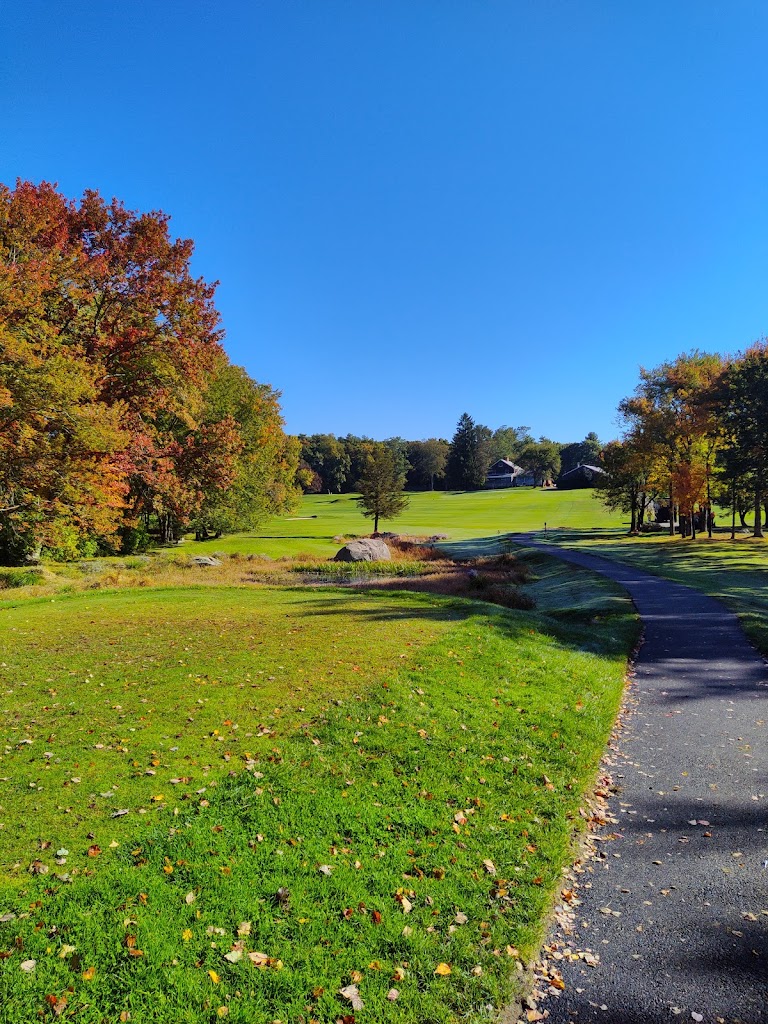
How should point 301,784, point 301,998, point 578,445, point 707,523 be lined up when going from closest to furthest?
point 301,998
point 301,784
point 707,523
point 578,445

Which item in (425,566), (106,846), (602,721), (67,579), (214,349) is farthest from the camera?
(425,566)

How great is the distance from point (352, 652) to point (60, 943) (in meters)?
7.12

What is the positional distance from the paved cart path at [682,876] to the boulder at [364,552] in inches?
998

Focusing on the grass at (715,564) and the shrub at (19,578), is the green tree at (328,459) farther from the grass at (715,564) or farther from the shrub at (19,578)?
the shrub at (19,578)

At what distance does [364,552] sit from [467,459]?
94.0 meters

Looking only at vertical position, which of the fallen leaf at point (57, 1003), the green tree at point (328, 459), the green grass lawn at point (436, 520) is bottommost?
the fallen leaf at point (57, 1003)

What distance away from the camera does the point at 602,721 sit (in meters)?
8.66

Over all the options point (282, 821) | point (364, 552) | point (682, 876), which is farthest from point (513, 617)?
point (364, 552)

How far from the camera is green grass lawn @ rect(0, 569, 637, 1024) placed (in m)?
3.74

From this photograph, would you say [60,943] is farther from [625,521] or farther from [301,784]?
[625,521]

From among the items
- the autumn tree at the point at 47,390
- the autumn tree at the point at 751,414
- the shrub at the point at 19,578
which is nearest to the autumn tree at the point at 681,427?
the autumn tree at the point at 751,414

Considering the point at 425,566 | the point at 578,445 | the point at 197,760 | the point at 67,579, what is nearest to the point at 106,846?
the point at 197,760

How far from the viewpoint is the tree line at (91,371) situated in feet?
57.0

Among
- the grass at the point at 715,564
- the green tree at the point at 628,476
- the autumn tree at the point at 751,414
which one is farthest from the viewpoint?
the green tree at the point at 628,476
